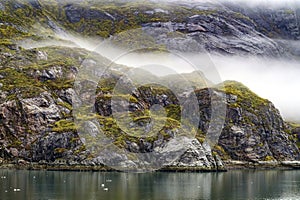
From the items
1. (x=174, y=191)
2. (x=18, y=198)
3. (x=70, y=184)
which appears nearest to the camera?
(x=18, y=198)

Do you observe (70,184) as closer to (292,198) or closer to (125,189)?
(125,189)

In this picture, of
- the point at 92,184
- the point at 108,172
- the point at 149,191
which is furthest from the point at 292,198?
the point at 108,172

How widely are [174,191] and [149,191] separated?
6.90 metres

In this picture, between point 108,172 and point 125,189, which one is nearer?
point 125,189

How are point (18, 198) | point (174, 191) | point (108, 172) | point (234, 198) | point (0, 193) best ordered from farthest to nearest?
point (108, 172) → point (174, 191) → point (234, 198) → point (0, 193) → point (18, 198)

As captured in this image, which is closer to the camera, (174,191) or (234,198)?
(234,198)

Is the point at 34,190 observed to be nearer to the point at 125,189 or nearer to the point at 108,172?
the point at 125,189

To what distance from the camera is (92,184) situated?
137625 mm

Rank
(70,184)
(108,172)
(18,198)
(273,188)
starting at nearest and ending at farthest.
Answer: (18,198), (70,184), (273,188), (108,172)

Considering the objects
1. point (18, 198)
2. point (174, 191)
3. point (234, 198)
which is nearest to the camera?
point (18, 198)

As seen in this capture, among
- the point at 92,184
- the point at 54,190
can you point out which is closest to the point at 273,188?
the point at 92,184

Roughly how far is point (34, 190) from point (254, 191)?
203 ft

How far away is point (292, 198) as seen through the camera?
4788 inches

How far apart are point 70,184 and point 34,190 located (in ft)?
63.8
